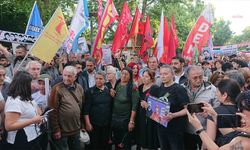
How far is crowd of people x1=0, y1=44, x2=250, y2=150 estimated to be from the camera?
358 cm

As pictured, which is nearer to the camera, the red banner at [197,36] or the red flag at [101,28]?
the red flag at [101,28]

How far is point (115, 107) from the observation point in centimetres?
609

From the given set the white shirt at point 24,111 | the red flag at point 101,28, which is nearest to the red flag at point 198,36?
the red flag at point 101,28

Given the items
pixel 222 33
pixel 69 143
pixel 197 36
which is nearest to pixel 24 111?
pixel 69 143

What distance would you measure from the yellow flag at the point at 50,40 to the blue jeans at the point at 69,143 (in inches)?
49.8

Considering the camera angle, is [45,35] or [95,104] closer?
[45,35]

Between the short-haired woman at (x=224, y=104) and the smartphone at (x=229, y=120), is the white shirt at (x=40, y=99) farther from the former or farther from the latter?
the smartphone at (x=229, y=120)

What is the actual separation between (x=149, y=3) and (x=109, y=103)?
693 inches

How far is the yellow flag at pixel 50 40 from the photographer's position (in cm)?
515

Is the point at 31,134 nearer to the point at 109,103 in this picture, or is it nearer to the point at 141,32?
the point at 109,103

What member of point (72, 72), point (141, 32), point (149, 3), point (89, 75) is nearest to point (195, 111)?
point (72, 72)

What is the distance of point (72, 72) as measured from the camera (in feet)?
17.0

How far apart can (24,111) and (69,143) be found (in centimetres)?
177

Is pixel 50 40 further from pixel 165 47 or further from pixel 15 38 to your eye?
pixel 165 47
